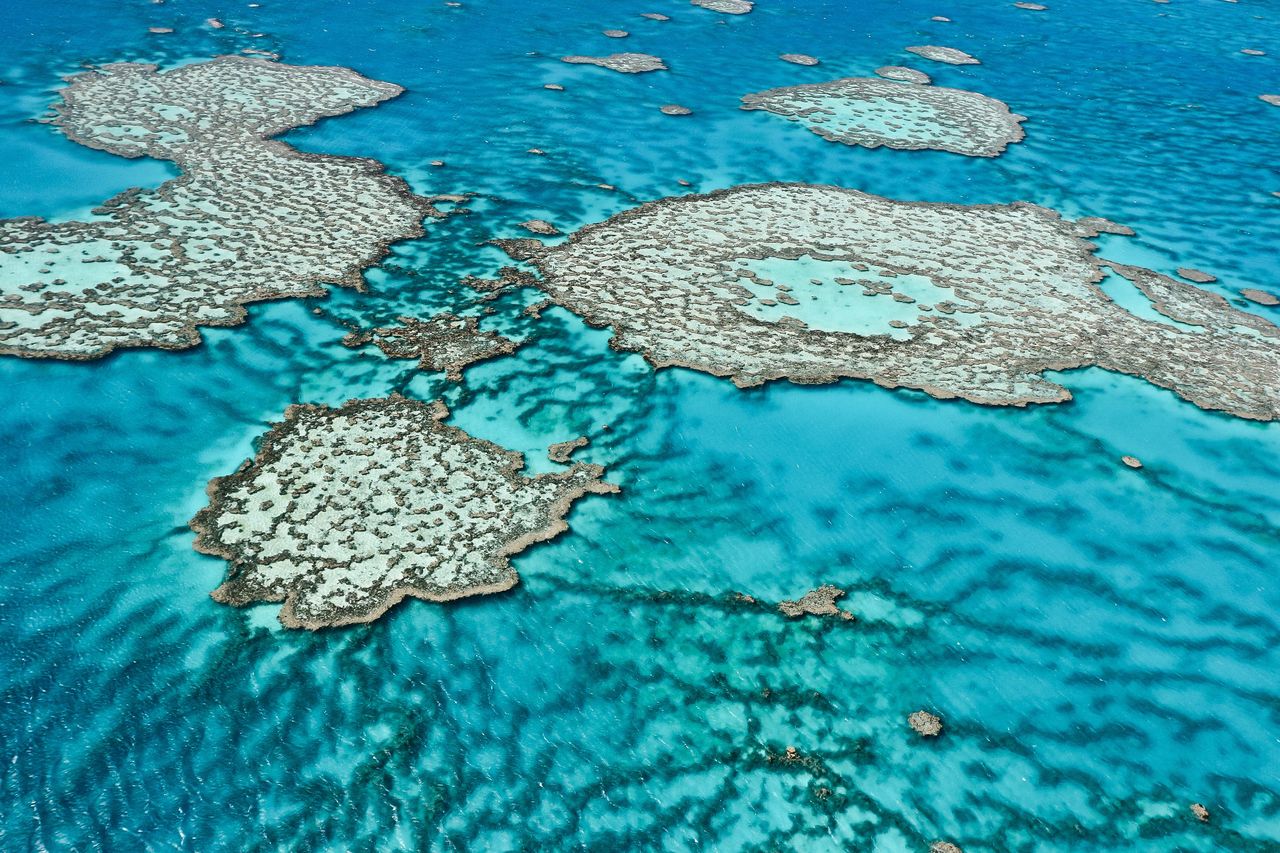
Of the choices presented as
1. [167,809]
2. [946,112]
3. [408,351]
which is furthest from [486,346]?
[946,112]

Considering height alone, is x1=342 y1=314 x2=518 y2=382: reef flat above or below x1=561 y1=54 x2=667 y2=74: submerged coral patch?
below

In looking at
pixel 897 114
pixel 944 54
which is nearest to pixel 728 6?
pixel 944 54

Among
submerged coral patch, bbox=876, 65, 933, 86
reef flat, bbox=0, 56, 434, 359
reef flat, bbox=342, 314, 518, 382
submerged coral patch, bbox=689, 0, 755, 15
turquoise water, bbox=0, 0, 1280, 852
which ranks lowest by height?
turquoise water, bbox=0, 0, 1280, 852

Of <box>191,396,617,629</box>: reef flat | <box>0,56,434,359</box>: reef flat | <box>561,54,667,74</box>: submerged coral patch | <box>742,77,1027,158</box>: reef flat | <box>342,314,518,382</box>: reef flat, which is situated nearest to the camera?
<box>191,396,617,629</box>: reef flat

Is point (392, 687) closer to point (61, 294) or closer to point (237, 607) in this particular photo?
point (237, 607)

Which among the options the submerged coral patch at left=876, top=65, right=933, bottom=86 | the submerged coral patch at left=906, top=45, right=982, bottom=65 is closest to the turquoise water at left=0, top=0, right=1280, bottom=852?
the submerged coral patch at left=876, top=65, right=933, bottom=86

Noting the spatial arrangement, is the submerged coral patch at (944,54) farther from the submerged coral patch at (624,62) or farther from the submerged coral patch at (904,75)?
the submerged coral patch at (624,62)

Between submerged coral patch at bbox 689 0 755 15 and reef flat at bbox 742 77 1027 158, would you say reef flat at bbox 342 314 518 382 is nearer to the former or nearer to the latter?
reef flat at bbox 742 77 1027 158
